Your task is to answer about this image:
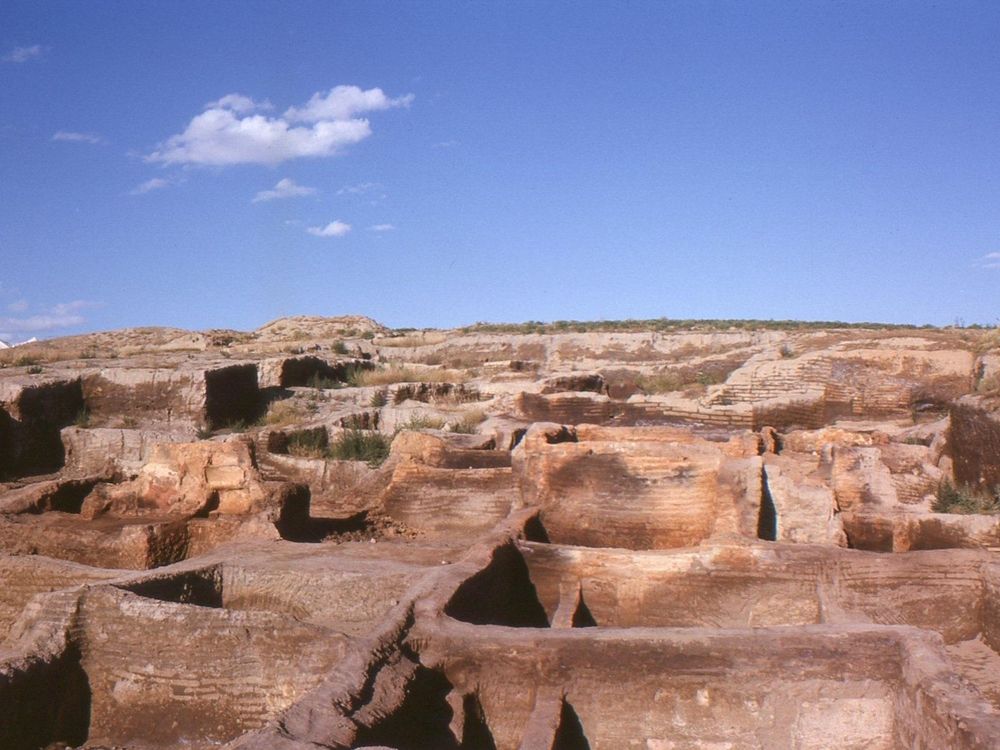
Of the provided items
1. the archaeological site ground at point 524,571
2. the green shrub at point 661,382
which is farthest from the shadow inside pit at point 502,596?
the green shrub at point 661,382

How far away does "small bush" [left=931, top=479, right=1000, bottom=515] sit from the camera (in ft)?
22.6

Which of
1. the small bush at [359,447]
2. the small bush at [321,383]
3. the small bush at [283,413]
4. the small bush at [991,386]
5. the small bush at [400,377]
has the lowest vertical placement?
the small bush at [359,447]

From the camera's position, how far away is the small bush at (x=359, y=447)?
36.5 feet

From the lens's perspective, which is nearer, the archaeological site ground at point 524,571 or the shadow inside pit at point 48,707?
the archaeological site ground at point 524,571

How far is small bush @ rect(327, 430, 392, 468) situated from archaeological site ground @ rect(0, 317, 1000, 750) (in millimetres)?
41

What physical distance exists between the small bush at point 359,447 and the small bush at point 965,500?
248 inches

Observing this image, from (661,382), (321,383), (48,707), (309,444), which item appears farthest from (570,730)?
(661,382)

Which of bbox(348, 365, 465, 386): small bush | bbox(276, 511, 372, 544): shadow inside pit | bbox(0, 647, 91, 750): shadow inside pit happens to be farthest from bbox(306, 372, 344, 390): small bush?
bbox(0, 647, 91, 750): shadow inside pit

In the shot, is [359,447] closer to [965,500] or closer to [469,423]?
[469,423]

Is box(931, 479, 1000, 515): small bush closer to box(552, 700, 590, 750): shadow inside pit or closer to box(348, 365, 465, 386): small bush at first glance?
box(552, 700, 590, 750): shadow inside pit

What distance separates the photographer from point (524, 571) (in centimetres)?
600

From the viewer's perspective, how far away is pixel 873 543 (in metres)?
6.70

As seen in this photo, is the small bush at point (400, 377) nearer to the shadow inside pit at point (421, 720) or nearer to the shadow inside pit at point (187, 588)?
the shadow inside pit at point (187, 588)

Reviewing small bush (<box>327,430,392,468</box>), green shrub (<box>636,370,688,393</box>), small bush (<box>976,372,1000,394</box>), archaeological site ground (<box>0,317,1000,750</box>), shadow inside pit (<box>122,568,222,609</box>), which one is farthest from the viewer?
green shrub (<box>636,370,688,393</box>)
